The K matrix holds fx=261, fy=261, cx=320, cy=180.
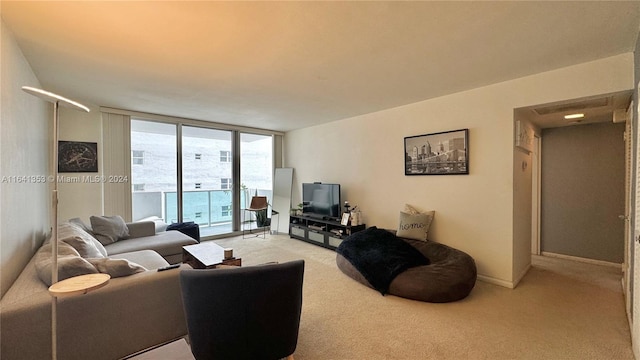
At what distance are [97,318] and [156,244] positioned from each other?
1.91m

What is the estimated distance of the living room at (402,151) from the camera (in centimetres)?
205

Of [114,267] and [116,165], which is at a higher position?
[116,165]

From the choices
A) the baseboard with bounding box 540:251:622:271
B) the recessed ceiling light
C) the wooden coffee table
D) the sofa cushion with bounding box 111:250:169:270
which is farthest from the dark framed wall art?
the baseboard with bounding box 540:251:622:271

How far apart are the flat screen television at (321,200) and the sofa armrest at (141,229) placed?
266 centimetres

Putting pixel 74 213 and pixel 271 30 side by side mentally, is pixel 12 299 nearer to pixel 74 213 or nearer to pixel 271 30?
pixel 271 30

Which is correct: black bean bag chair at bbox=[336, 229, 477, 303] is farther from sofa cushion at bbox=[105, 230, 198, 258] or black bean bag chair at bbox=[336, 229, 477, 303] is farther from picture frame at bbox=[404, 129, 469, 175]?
sofa cushion at bbox=[105, 230, 198, 258]

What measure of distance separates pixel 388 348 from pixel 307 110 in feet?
11.4

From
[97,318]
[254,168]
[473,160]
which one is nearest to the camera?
[97,318]

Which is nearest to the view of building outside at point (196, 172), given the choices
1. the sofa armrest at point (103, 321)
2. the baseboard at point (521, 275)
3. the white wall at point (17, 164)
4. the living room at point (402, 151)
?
the living room at point (402, 151)

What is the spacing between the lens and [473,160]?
329cm

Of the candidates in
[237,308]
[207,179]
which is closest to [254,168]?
[207,179]

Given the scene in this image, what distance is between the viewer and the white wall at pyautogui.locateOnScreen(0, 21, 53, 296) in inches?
68.3

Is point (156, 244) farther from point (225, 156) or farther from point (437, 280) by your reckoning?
point (437, 280)

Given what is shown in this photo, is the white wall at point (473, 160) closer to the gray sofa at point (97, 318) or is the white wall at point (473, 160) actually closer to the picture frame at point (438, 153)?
the picture frame at point (438, 153)
